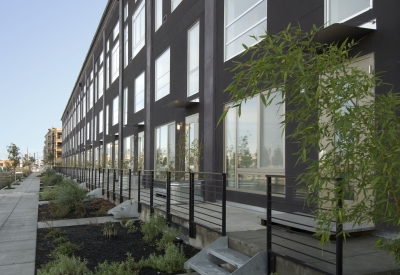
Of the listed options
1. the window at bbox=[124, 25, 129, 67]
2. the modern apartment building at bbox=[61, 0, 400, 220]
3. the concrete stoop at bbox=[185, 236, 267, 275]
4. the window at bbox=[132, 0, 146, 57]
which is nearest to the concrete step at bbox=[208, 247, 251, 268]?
the concrete stoop at bbox=[185, 236, 267, 275]

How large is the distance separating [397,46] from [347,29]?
0.73 meters

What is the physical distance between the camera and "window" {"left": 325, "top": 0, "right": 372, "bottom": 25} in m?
6.32

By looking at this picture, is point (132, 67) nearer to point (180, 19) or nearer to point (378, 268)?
point (180, 19)

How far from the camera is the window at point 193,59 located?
12492 millimetres

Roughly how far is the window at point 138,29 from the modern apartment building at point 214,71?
0.05 metres

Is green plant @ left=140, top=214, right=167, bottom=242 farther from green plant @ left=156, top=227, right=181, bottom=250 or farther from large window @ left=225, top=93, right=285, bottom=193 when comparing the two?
large window @ left=225, top=93, right=285, bottom=193

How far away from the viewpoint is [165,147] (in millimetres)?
15531

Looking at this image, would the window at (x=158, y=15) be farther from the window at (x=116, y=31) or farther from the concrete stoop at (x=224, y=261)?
the concrete stoop at (x=224, y=261)

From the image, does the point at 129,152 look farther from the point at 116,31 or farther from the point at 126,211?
the point at 126,211

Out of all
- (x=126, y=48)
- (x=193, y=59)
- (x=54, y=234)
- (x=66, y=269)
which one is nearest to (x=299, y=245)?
(x=66, y=269)

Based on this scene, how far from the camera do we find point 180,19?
13797 millimetres

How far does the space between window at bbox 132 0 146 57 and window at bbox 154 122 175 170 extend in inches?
214

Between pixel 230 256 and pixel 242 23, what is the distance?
6.38m

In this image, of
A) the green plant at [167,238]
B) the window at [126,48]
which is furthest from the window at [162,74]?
the green plant at [167,238]
